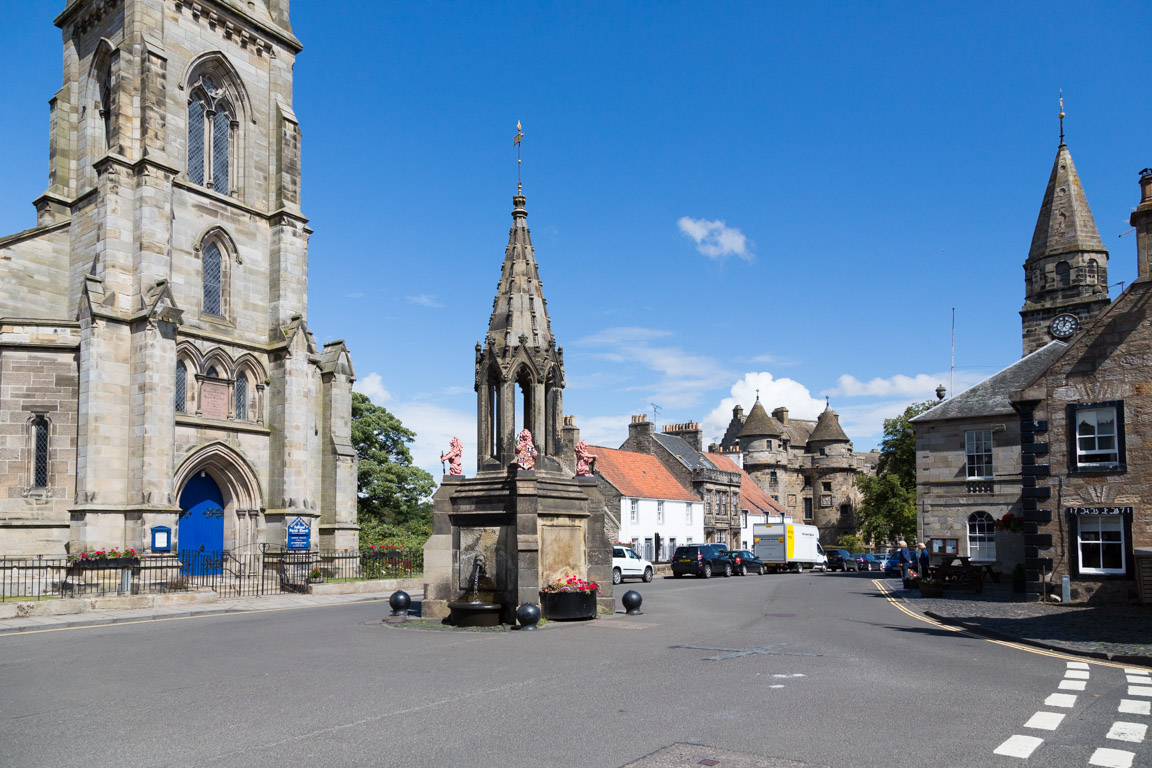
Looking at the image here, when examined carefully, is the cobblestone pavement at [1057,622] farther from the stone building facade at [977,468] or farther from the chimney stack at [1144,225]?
the stone building facade at [977,468]

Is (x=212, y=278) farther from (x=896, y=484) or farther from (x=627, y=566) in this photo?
(x=896, y=484)

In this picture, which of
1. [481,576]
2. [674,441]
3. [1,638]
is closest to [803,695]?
[481,576]

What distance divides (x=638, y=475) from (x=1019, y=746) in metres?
46.7

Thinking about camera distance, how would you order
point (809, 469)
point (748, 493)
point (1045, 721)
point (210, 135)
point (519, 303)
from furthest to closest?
point (809, 469), point (748, 493), point (210, 135), point (519, 303), point (1045, 721)

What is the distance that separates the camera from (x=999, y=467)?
1271 inches

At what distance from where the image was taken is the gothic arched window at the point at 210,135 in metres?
28.8

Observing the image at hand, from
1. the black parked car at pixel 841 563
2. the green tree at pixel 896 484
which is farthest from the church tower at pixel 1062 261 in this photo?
the black parked car at pixel 841 563

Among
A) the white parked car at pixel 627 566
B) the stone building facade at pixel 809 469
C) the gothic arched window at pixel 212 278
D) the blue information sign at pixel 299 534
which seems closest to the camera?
the blue information sign at pixel 299 534

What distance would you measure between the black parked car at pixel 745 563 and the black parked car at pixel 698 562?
1.58m

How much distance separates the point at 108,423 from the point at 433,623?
45.0 ft

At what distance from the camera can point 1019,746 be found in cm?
705

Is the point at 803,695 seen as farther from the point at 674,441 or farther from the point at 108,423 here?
the point at 674,441

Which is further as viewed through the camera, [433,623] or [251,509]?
[251,509]

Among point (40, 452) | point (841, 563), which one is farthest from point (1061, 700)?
point (841, 563)
